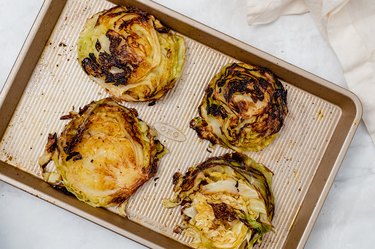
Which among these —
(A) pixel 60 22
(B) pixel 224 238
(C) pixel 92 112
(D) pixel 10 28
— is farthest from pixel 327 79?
(D) pixel 10 28

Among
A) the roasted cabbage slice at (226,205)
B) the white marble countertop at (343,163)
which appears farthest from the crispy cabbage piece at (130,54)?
the roasted cabbage slice at (226,205)

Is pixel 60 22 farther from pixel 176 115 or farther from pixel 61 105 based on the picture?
pixel 176 115

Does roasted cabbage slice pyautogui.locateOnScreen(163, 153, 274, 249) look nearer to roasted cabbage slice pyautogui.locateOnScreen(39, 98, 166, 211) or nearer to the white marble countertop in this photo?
roasted cabbage slice pyautogui.locateOnScreen(39, 98, 166, 211)

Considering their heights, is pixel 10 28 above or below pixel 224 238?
above

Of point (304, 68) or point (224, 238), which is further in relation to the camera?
point (304, 68)

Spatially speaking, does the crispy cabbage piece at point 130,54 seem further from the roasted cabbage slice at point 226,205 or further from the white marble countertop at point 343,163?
the roasted cabbage slice at point 226,205

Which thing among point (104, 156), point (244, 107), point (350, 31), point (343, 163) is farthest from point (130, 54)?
point (343, 163)

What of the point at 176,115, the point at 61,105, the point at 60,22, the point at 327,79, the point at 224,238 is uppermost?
the point at 327,79
